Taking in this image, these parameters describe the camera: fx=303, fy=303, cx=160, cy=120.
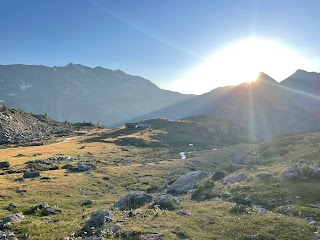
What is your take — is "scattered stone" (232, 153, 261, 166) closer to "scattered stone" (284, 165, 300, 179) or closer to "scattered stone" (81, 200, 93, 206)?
"scattered stone" (284, 165, 300, 179)

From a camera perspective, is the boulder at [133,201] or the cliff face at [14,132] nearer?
the boulder at [133,201]

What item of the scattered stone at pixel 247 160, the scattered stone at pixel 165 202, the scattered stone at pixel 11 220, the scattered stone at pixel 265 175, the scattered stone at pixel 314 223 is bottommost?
the scattered stone at pixel 11 220

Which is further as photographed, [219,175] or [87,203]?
[219,175]

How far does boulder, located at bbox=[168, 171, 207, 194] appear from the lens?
56.3 metres

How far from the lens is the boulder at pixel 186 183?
185ft

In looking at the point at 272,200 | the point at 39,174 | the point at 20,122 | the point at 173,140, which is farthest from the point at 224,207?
the point at 20,122

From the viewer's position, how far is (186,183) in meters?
58.4

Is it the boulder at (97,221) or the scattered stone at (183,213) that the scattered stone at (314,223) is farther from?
the boulder at (97,221)

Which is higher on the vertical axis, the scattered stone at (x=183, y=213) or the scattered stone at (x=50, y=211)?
the scattered stone at (x=183, y=213)

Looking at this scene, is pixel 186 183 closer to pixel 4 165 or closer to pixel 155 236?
pixel 155 236

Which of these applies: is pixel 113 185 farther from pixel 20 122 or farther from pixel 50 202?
pixel 20 122

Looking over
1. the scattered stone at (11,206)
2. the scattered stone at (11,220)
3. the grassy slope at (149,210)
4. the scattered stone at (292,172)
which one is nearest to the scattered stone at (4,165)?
the grassy slope at (149,210)

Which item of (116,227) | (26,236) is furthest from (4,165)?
(116,227)

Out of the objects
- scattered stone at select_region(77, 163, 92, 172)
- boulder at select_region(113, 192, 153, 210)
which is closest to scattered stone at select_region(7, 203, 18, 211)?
boulder at select_region(113, 192, 153, 210)
